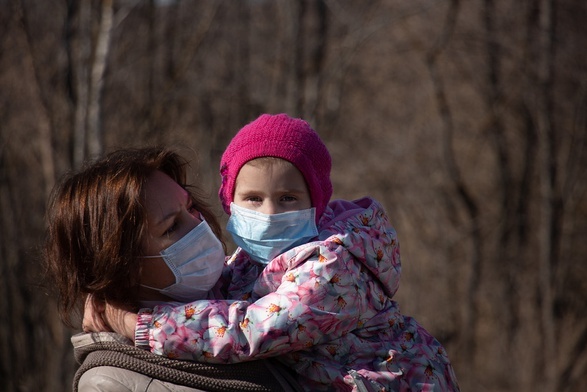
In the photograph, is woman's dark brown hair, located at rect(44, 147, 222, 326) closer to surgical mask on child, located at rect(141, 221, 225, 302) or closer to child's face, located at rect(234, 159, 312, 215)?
Result: surgical mask on child, located at rect(141, 221, 225, 302)

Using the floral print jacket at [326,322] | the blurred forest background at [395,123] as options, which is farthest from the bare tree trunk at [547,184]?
the floral print jacket at [326,322]

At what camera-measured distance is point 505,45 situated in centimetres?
958

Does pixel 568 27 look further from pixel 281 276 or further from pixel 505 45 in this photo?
pixel 281 276

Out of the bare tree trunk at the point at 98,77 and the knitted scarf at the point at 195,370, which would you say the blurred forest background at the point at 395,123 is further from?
the knitted scarf at the point at 195,370

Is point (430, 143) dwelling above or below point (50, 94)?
below

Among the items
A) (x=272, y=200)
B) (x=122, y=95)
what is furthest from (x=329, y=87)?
(x=272, y=200)

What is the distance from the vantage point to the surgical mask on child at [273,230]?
7.80 ft

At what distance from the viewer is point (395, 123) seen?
11.5 metres

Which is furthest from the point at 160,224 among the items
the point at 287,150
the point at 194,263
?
the point at 287,150

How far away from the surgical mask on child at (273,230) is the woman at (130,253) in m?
0.11

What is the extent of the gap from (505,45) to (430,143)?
192cm

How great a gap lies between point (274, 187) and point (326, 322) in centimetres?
46

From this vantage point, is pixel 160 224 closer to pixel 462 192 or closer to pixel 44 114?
pixel 44 114

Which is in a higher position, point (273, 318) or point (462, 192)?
point (273, 318)
